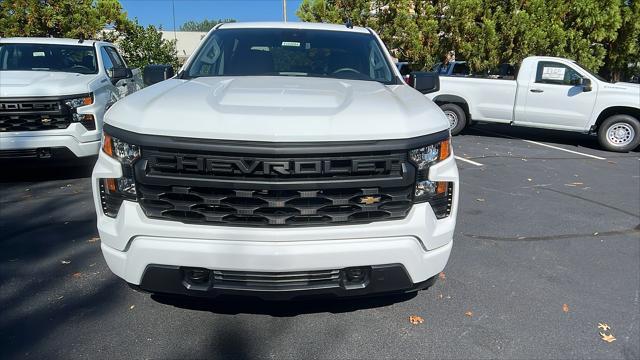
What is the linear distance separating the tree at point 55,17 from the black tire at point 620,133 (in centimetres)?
1310

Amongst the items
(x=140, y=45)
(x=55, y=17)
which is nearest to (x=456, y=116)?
(x=140, y=45)

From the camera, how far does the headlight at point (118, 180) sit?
7.95 feet

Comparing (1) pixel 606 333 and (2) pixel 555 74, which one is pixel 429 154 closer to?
(1) pixel 606 333

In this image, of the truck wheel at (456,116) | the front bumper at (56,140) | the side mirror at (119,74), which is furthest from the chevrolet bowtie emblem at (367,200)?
the truck wheel at (456,116)

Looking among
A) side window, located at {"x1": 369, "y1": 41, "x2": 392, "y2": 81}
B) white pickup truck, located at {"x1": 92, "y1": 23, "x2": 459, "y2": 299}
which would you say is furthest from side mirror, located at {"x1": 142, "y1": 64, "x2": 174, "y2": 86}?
side window, located at {"x1": 369, "y1": 41, "x2": 392, "y2": 81}

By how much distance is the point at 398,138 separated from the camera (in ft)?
7.87

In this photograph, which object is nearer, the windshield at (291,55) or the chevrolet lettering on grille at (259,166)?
the chevrolet lettering on grille at (259,166)

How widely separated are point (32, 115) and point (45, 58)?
7.03 ft

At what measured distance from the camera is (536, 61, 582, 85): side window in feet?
32.0

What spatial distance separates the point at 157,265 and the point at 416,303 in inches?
71.3

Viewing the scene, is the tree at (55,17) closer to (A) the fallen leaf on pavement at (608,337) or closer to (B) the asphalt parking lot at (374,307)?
(B) the asphalt parking lot at (374,307)

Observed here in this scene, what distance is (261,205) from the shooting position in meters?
2.38

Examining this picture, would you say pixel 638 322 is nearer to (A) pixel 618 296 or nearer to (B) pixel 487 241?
(A) pixel 618 296

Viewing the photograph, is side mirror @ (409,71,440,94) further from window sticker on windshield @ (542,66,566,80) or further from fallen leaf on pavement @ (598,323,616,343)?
window sticker on windshield @ (542,66,566,80)
